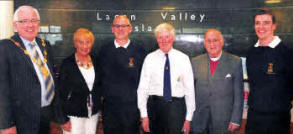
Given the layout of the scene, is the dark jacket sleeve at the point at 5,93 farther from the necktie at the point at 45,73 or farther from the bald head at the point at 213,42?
the bald head at the point at 213,42

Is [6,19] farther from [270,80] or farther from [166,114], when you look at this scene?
[270,80]

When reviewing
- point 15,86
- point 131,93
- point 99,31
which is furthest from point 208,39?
point 99,31

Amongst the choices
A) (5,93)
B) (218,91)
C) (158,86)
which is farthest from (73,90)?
(218,91)

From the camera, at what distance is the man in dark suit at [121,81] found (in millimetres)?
2543

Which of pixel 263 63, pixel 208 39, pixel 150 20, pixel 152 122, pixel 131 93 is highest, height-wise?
pixel 150 20

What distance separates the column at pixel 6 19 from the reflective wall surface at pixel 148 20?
371 millimetres

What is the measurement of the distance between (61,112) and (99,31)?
91.4 inches

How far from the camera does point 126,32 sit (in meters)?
2.58

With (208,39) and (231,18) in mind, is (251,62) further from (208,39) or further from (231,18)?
(231,18)

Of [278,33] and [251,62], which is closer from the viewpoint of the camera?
[251,62]

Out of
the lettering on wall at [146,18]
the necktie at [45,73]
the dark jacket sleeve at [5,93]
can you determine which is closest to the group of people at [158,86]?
the necktie at [45,73]

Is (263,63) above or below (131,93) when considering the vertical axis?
above

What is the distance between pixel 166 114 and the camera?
2.36 metres

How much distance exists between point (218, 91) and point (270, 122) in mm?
524
